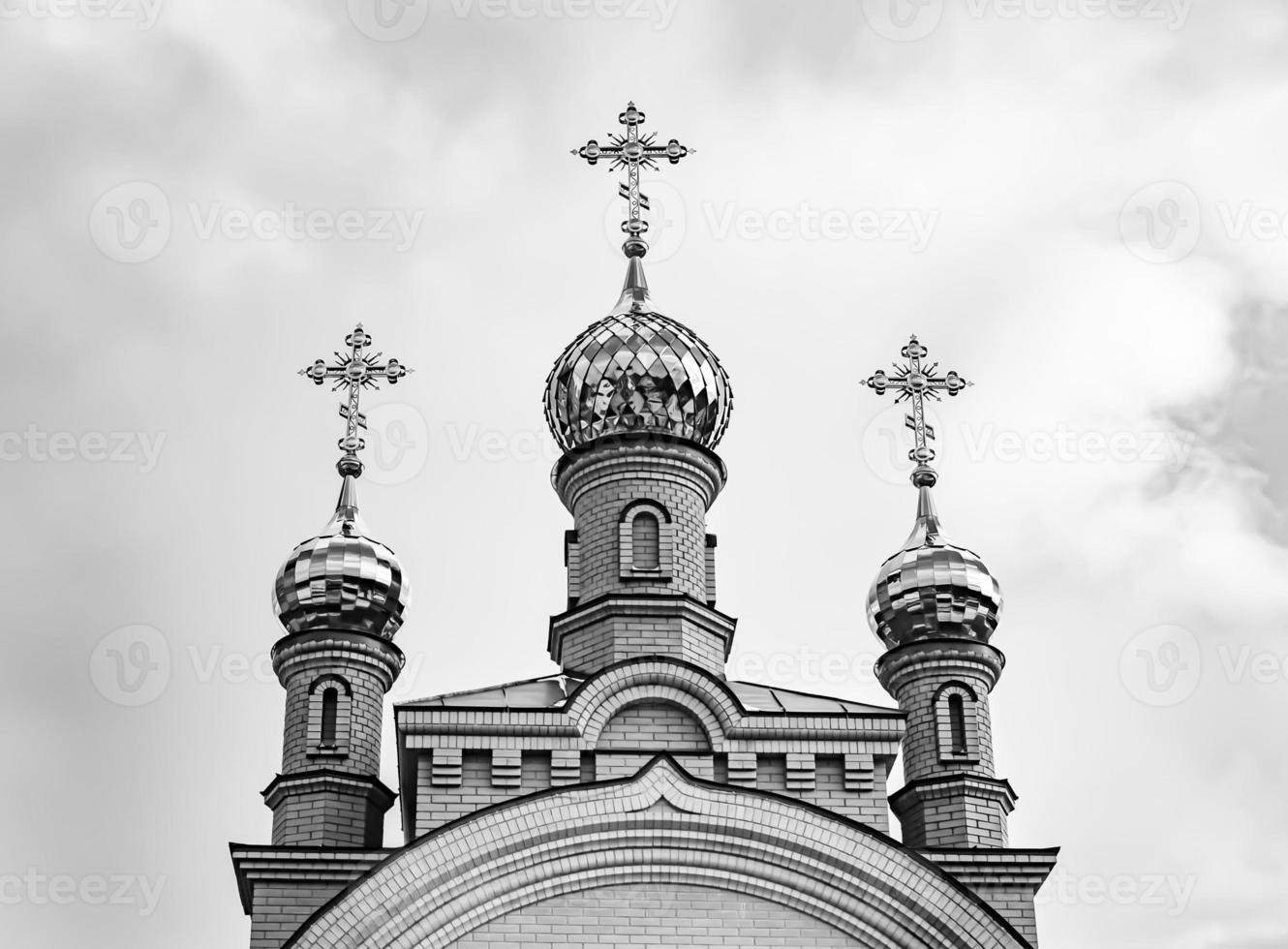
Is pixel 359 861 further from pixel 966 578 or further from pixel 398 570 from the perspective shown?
pixel 966 578

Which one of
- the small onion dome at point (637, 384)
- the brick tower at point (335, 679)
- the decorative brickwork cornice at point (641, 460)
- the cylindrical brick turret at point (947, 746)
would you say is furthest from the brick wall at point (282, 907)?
the cylindrical brick turret at point (947, 746)

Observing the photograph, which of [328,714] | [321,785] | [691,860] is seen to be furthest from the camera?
[328,714]

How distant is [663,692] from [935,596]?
263 cm

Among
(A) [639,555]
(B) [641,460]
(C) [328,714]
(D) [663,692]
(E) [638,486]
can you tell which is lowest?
(D) [663,692]

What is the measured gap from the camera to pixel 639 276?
1578 centimetres

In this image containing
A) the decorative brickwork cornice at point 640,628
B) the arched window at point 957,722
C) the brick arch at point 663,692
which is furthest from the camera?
the arched window at point 957,722

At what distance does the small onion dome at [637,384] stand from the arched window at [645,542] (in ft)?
2.25

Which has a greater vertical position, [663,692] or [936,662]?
[936,662]

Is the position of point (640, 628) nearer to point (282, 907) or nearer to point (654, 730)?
point (654, 730)

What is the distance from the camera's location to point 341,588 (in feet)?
47.9

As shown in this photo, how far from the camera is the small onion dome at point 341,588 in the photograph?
14602 mm

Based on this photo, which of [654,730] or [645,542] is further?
[645,542]

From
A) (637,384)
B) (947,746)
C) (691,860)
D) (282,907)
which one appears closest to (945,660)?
(947,746)

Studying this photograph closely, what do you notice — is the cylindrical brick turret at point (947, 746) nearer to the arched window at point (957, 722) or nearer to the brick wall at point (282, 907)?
the arched window at point (957, 722)
